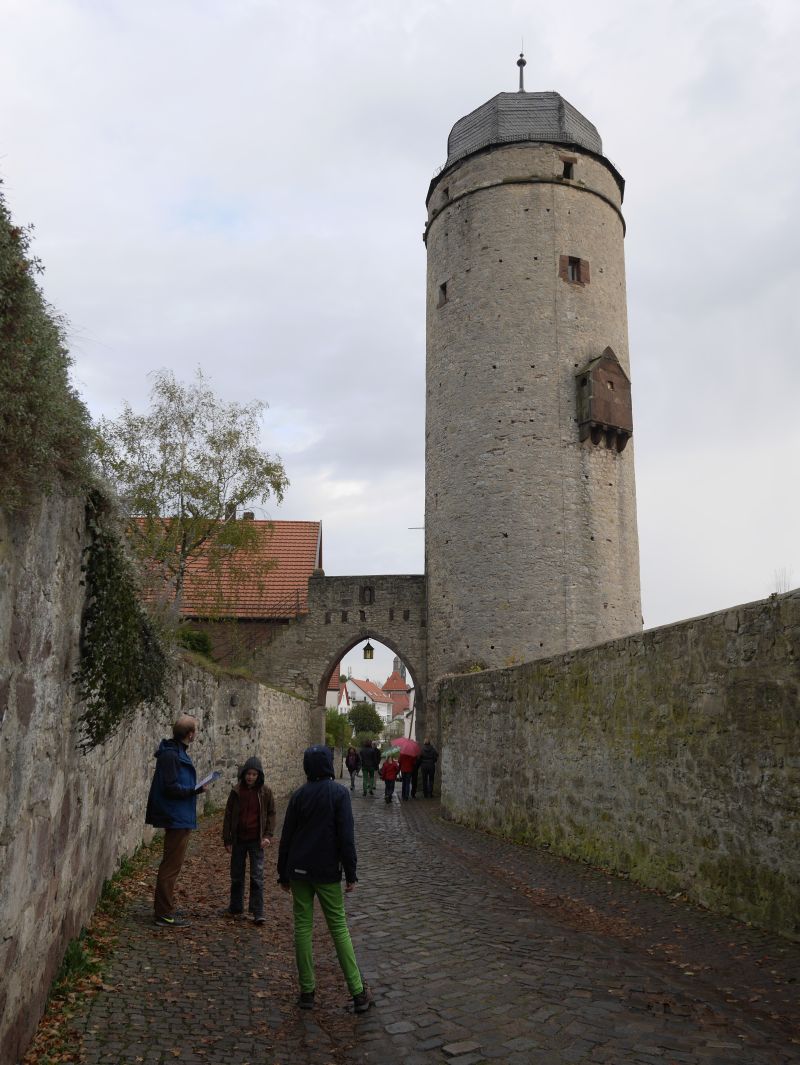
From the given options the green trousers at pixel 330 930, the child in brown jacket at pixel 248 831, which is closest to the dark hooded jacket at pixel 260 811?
the child in brown jacket at pixel 248 831

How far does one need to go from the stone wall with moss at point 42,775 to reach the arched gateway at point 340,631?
19.7 m

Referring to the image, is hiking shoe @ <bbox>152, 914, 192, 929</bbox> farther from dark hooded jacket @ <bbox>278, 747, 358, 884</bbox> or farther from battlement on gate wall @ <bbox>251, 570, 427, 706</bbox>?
battlement on gate wall @ <bbox>251, 570, 427, 706</bbox>

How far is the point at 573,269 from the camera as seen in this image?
23156 millimetres

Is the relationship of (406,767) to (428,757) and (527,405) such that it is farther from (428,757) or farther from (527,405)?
(527,405)

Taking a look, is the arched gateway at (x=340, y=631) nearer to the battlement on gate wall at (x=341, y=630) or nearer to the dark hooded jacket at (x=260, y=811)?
the battlement on gate wall at (x=341, y=630)

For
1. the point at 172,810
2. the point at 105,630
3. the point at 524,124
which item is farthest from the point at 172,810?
the point at 524,124

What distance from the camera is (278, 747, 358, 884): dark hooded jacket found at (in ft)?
14.4

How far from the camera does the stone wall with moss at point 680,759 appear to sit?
582 centimetres

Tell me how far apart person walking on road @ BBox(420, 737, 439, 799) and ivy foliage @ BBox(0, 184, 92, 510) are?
18.1 m

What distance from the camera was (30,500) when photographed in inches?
121

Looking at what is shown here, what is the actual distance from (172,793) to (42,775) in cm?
239

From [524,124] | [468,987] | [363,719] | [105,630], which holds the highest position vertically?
[524,124]

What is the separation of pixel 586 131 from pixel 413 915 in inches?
947

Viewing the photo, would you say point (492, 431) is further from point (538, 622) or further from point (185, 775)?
point (185, 775)
